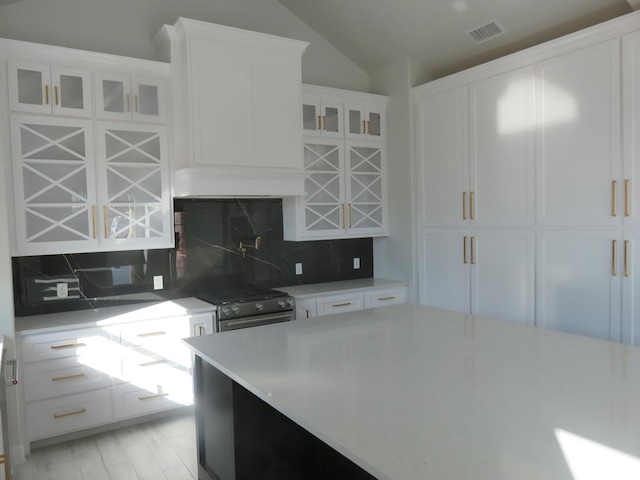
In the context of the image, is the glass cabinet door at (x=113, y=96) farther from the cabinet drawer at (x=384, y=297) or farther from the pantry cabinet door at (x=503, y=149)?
the pantry cabinet door at (x=503, y=149)

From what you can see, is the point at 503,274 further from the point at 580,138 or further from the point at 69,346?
the point at 69,346

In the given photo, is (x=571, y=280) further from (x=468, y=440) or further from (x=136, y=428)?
(x=136, y=428)

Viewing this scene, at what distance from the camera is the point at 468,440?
4.04 ft

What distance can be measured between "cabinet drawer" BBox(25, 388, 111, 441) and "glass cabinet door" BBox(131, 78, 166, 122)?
6.26ft

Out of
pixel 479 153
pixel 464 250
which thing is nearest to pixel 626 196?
pixel 479 153

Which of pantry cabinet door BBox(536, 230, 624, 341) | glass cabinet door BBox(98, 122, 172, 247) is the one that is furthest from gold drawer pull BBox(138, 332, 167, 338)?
pantry cabinet door BBox(536, 230, 624, 341)

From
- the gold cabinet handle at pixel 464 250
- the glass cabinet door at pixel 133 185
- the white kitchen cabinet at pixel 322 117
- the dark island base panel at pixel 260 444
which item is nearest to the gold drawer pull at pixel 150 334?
the glass cabinet door at pixel 133 185

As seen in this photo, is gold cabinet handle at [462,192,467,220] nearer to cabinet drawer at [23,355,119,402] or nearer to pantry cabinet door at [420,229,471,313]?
pantry cabinet door at [420,229,471,313]

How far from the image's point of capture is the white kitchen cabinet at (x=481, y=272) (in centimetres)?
359

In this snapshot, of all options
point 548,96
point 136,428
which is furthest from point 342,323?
point 548,96

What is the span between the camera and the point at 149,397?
3.37 metres

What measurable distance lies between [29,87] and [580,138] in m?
3.58

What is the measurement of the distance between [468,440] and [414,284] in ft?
10.9

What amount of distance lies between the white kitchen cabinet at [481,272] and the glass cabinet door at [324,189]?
834 mm
